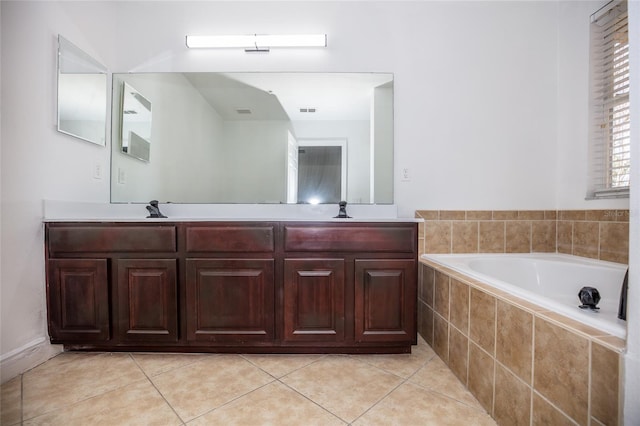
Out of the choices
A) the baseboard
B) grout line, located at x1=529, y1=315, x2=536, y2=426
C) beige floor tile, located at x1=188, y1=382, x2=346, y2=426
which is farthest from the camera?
the baseboard

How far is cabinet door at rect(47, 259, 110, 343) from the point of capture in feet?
4.70

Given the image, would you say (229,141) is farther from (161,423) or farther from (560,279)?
(560,279)

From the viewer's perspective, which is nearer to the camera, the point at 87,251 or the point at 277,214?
the point at 87,251

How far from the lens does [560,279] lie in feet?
5.41

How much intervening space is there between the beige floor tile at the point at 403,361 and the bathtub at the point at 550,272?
0.51m

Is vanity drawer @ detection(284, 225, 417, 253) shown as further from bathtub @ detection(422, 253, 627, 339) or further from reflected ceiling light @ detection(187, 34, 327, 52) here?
reflected ceiling light @ detection(187, 34, 327, 52)

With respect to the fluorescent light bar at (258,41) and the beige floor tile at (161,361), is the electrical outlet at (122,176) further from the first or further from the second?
the beige floor tile at (161,361)

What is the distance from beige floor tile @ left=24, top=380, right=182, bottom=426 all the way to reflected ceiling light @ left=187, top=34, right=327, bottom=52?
81.7 inches

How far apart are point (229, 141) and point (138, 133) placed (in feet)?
2.13

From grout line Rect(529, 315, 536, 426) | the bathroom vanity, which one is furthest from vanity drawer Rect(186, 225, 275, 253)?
grout line Rect(529, 315, 536, 426)

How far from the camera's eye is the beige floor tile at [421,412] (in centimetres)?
102

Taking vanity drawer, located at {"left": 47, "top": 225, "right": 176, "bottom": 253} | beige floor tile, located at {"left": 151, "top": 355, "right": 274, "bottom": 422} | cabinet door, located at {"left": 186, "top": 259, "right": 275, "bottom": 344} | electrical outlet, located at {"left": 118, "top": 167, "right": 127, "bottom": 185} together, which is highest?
electrical outlet, located at {"left": 118, "top": 167, "right": 127, "bottom": 185}

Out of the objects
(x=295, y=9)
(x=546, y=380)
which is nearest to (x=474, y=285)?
(x=546, y=380)

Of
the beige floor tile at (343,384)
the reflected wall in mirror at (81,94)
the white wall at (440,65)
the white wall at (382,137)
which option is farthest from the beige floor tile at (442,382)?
the reflected wall in mirror at (81,94)
